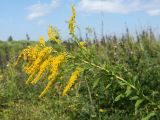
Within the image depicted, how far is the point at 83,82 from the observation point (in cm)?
673

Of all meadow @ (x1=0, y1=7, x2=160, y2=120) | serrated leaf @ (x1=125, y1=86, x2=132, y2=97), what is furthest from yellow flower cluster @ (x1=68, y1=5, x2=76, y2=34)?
serrated leaf @ (x1=125, y1=86, x2=132, y2=97)

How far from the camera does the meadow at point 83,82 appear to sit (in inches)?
165

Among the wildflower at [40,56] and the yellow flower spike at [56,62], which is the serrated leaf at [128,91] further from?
the wildflower at [40,56]

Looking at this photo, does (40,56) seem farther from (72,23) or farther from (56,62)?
(72,23)

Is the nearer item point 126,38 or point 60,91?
point 60,91

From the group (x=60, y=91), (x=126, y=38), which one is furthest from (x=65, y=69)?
(x=126, y=38)

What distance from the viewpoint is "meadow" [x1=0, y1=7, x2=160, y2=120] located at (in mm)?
4203

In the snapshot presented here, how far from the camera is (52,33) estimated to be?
4.24m

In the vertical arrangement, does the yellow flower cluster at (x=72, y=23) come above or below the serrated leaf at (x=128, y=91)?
above

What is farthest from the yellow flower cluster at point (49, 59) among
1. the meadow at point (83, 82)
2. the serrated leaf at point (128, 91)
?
the serrated leaf at point (128, 91)

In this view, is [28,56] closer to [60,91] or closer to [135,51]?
[60,91]

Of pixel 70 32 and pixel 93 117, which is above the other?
pixel 70 32

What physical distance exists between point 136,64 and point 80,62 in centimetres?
255

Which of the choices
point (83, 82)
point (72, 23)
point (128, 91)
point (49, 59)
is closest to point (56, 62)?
point (49, 59)
